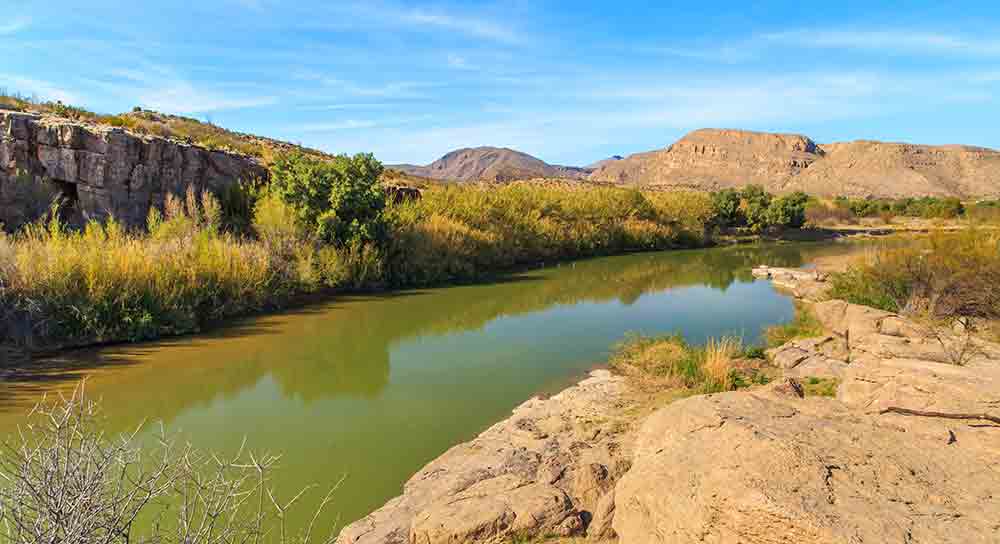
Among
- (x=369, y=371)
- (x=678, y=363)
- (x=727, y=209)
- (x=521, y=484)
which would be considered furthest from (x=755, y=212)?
(x=521, y=484)

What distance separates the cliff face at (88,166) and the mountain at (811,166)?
78.2 meters

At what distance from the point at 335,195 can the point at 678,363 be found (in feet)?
41.5

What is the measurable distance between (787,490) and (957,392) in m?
2.51

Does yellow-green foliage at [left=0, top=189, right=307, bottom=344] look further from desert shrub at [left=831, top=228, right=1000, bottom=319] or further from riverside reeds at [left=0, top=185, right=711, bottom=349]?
desert shrub at [left=831, top=228, right=1000, bottom=319]

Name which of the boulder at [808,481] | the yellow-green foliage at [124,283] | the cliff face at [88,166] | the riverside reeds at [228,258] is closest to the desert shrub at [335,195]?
the riverside reeds at [228,258]

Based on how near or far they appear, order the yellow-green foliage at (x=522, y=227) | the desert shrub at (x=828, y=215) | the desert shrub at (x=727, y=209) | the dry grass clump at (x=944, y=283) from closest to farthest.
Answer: the dry grass clump at (x=944, y=283), the yellow-green foliage at (x=522, y=227), the desert shrub at (x=727, y=209), the desert shrub at (x=828, y=215)

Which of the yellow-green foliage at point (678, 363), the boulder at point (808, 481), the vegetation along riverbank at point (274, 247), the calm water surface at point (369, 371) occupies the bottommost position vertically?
the calm water surface at point (369, 371)

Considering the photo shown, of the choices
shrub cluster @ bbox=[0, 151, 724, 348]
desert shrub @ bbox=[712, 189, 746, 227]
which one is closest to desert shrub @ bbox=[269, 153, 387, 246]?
shrub cluster @ bbox=[0, 151, 724, 348]

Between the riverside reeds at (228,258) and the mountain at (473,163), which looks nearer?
the riverside reeds at (228,258)

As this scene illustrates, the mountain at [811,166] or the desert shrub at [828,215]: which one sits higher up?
the mountain at [811,166]

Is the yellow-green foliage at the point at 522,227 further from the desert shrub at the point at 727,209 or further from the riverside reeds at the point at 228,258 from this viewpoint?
the desert shrub at the point at 727,209

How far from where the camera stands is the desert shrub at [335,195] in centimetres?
1766

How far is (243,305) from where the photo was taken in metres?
14.2

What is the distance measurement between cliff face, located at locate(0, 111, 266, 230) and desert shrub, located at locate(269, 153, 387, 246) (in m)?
3.48
